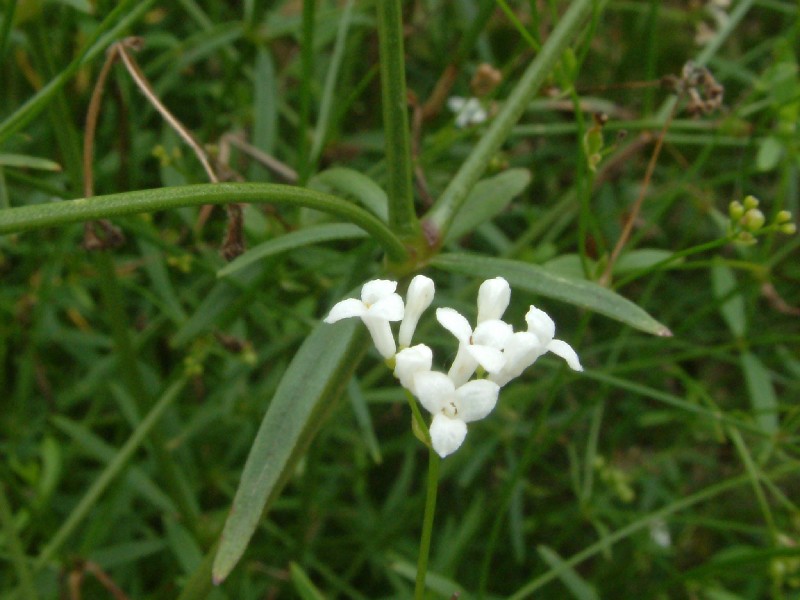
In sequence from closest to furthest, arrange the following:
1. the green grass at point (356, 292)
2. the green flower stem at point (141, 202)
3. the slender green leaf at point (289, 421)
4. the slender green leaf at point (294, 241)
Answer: the green flower stem at point (141, 202) → the slender green leaf at point (289, 421) → the slender green leaf at point (294, 241) → the green grass at point (356, 292)

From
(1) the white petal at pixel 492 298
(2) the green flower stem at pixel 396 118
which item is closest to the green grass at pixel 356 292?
(2) the green flower stem at pixel 396 118

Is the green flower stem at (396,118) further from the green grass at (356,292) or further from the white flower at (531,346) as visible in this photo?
the white flower at (531,346)

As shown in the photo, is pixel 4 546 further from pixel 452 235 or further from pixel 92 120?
pixel 452 235

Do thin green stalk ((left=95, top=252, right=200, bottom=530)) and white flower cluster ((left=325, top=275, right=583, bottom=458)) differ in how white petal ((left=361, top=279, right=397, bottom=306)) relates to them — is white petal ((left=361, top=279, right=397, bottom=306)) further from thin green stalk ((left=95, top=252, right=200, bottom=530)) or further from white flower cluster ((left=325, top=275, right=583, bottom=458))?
thin green stalk ((left=95, top=252, right=200, bottom=530))

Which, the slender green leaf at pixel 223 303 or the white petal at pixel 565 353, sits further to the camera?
the slender green leaf at pixel 223 303

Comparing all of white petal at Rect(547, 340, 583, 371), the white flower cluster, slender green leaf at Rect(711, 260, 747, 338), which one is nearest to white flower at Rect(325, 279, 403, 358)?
the white flower cluster

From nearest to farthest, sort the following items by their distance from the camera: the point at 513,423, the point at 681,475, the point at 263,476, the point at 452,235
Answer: the point at 263,476
the point at 452,235
the point at 513,423
the point at 681,475

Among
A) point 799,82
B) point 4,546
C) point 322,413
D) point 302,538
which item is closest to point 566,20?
point 322,413
